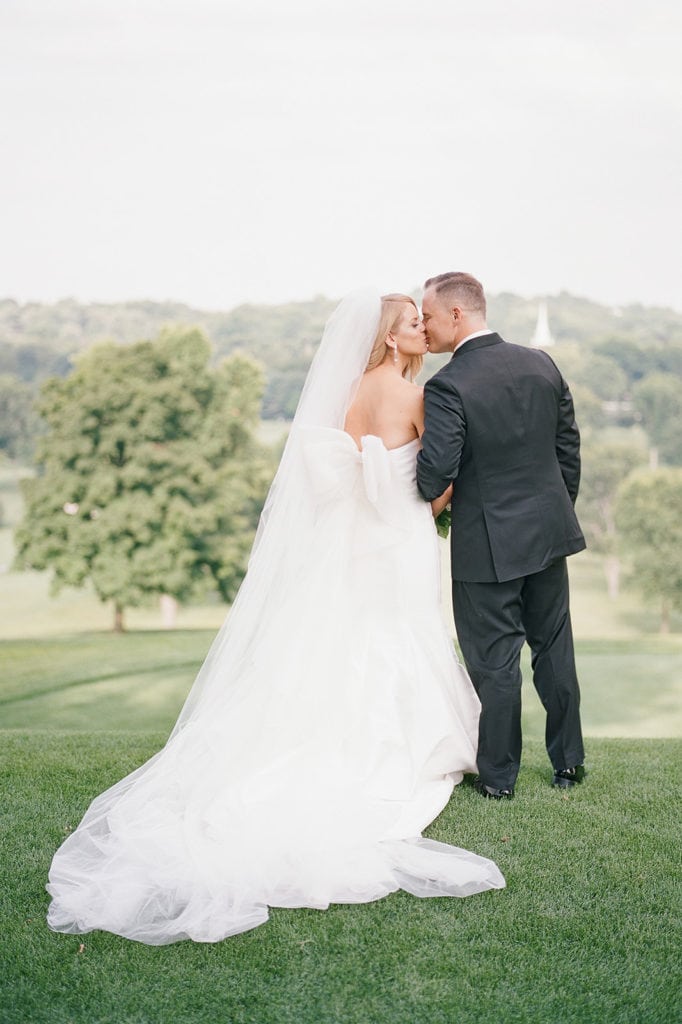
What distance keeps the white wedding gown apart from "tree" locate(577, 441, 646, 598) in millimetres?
28352

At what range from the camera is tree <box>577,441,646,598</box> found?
105ft

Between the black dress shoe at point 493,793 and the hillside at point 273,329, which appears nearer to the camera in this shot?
the black dress shoe at point 493,793

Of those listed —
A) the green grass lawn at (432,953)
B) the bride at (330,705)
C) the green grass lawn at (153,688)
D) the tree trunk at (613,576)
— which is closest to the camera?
the green grass lawn at (432,953)

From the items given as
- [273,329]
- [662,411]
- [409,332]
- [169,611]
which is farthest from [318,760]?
[273,329]

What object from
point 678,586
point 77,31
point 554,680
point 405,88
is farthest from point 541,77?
point 554,680

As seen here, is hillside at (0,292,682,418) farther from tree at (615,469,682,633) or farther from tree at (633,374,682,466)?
tree at (615,469,682,633)

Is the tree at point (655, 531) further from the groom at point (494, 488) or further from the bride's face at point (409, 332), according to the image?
the bride's face at point (409, 332)

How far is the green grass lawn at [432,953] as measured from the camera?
2.63 metres

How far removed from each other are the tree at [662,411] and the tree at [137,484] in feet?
56.7

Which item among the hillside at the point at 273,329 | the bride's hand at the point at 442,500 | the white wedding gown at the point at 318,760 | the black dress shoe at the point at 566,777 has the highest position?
the hillside at the point at 273,329

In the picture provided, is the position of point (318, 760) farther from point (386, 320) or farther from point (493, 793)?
point (386, 320)

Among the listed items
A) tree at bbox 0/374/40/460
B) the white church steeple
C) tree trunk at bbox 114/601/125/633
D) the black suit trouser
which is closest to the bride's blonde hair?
the black suit trouser

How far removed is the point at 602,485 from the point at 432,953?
31038 mm

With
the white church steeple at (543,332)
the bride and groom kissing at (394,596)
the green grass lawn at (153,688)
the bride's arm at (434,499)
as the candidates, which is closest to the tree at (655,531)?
the white church steeple at (543,332)
